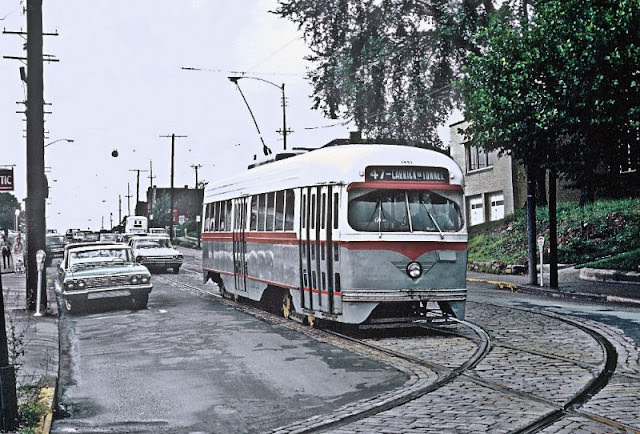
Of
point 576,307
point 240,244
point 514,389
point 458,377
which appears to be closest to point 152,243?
point 240,244

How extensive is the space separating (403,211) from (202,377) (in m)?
4.81

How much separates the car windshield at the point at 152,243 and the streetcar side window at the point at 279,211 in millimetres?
21033

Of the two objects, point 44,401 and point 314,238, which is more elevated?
point 314,238

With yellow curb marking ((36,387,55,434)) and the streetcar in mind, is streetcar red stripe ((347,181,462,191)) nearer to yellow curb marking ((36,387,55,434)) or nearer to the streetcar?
the streetcar

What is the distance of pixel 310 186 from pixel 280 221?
189cm

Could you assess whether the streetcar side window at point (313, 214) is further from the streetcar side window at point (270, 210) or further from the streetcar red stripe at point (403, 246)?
the streetcar side window at point (270, 210)

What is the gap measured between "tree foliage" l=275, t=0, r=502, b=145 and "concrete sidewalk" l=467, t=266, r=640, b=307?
8.77 meters

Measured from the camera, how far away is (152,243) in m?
37.8

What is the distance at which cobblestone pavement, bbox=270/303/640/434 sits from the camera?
7.88 m

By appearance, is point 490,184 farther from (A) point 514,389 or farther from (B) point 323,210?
(A) point 514,389

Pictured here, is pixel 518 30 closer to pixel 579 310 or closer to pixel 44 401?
pixel 579 310

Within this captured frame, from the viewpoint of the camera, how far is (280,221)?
55.7 feet

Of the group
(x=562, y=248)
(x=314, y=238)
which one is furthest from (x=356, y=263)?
(x=562, y=248)

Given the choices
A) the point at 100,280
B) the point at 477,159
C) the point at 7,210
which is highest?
the point at 7,210
